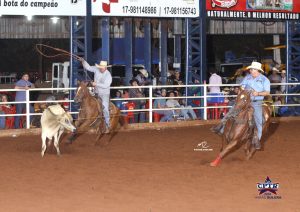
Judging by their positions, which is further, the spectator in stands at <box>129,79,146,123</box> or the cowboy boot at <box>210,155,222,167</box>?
the spectator in stands at <box>129,79,146,123</box>

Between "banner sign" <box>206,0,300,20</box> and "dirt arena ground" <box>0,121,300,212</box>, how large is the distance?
22.3ft

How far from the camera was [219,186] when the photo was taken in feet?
35.9

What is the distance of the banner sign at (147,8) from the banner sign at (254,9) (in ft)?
2.27

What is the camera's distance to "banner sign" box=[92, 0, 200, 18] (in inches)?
847

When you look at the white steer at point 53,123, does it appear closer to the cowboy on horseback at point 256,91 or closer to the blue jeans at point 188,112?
the cowboy on horseback at point 256,91

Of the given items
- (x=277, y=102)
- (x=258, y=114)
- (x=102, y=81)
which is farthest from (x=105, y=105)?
(x=277, y=102)

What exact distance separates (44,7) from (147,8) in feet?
10.9

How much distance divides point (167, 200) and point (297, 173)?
3314 millimetres

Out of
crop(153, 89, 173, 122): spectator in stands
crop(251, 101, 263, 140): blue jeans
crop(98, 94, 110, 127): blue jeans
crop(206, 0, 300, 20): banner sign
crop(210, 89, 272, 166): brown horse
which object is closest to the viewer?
crop(210, 89, 272, 166): brown horse

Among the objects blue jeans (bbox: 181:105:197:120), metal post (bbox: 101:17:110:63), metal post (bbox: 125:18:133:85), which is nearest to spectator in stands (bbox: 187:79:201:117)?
blue jeans (bbox: 181:105:197:120)

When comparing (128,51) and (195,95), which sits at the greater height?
(128,51)

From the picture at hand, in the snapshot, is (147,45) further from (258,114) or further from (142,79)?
(258,114)

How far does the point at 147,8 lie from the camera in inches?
880

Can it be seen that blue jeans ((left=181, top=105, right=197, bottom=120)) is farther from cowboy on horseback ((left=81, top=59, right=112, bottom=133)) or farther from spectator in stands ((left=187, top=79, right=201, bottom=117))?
cowboy on horseback ((left=81, top=59, right=112, bottom=133))
